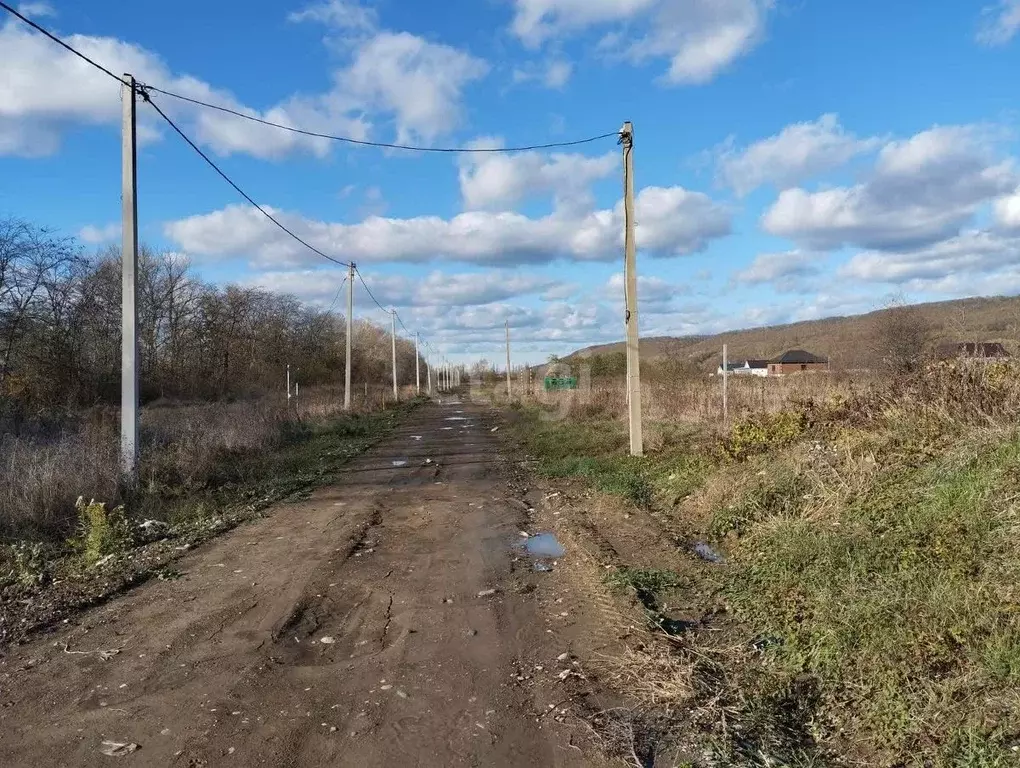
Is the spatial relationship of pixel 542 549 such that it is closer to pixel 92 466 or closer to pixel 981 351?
pixel 981 351

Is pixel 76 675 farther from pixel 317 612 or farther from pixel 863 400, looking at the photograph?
pixel 863 400

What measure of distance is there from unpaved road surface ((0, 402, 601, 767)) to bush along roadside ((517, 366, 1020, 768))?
1.05 m

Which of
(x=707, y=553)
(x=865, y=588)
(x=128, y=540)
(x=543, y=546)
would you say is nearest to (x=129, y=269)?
(x=128, y=540)

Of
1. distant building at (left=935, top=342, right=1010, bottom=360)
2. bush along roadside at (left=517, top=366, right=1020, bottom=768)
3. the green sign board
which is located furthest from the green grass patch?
the green sign board

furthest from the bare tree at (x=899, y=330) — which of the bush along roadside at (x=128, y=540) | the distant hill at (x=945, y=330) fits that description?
the bush along roadside at (x=128, y=540)

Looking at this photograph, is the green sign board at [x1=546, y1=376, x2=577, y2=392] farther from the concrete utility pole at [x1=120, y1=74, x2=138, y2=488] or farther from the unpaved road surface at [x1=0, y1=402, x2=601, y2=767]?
the unpaved road surface at [x1=0, y1=402, x2=601, y2=767]

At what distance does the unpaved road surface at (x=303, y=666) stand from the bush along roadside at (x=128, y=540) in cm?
36

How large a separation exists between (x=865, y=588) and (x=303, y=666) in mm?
3789

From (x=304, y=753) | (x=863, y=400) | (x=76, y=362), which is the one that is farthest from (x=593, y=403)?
(x=304, y=753)

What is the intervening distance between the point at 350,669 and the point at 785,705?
8.63 feet

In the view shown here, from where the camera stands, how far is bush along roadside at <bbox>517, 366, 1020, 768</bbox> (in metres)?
3.56

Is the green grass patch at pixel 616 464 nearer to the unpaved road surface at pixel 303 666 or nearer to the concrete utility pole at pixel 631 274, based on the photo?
the concrete utility pole at pixel 631 274

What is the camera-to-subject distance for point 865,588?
16.0 feet

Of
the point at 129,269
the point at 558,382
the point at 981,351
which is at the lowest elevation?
the point at 558,382
